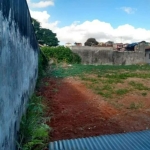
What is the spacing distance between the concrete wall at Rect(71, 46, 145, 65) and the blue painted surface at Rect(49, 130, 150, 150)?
1672 centimetres

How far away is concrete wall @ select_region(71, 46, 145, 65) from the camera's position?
19.6 metres

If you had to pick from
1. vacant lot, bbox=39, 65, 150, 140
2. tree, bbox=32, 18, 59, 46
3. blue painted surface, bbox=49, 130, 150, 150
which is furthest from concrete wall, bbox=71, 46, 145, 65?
blue painted surface, bbox=49, 130, 150, 150

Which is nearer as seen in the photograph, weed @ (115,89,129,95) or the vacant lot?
the vacant lot

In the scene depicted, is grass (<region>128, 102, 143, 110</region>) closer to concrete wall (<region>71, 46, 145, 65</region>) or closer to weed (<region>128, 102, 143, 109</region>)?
weed (<region>128, 102, 143, 109</region>)

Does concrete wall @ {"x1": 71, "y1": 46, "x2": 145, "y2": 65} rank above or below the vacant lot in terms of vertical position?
above

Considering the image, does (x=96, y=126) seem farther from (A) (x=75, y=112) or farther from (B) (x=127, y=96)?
(B) (x=127, y=96)

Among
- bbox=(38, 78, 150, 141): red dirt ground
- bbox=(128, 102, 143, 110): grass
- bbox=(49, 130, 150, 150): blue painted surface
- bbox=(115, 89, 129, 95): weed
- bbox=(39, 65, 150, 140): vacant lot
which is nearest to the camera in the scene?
bbox=(49, 130, 150, 150): blue painted surface

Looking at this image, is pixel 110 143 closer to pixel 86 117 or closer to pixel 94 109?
pixel 86 117

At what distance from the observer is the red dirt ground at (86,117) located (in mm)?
3424

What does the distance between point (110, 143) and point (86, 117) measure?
1.59 meters

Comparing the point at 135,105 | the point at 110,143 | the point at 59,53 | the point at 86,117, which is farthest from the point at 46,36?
the point at 110,143

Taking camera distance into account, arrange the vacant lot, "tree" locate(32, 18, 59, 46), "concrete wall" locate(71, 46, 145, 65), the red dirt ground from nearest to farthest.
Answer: the red dirt ground < the vacant lot < "concrete wall" locate(71, 46, 145, 65) < "tree" locate(32, 18, 59, 46)

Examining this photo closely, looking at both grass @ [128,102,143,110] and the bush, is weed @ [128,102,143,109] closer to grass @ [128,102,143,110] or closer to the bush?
grass @ [128,102,143,110]

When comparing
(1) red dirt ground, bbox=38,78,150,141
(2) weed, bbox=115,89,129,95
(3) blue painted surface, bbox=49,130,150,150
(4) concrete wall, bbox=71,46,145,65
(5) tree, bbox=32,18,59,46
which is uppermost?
(5) tree, bbox=32,18,59,46
